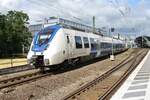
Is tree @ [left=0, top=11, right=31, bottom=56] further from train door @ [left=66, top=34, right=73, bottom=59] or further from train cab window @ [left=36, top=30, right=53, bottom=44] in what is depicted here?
train cab window @ [left=36, top=30, right=53, bottom=44]

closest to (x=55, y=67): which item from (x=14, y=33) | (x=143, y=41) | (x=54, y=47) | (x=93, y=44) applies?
(x=54, y=47)

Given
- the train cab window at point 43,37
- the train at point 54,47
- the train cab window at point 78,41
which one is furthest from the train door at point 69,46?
the train cab window at point 43,37

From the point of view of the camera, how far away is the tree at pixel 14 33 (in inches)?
2520

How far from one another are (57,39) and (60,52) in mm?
919

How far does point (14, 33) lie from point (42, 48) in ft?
149

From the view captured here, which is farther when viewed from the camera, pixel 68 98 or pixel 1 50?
pixel 1 50

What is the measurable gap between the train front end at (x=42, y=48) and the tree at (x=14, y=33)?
40946 millimetres

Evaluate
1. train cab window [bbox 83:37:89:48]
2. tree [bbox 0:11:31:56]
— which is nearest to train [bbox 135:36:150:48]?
tree [bbox 0:11:31:56]

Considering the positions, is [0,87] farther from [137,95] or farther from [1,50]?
[1,50]

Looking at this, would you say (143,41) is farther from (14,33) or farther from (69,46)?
(69,46)

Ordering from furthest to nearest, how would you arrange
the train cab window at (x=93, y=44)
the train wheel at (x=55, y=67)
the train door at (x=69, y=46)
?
the train cab window at (x=93, y=44) → the train door at (x=69, y=46) → the train wheel at (x=55, y=67)

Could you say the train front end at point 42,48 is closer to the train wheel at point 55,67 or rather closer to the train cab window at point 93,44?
the train wheel at point 55,67

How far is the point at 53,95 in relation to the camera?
45.9 feet

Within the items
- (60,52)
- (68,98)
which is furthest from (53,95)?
(60,52)
